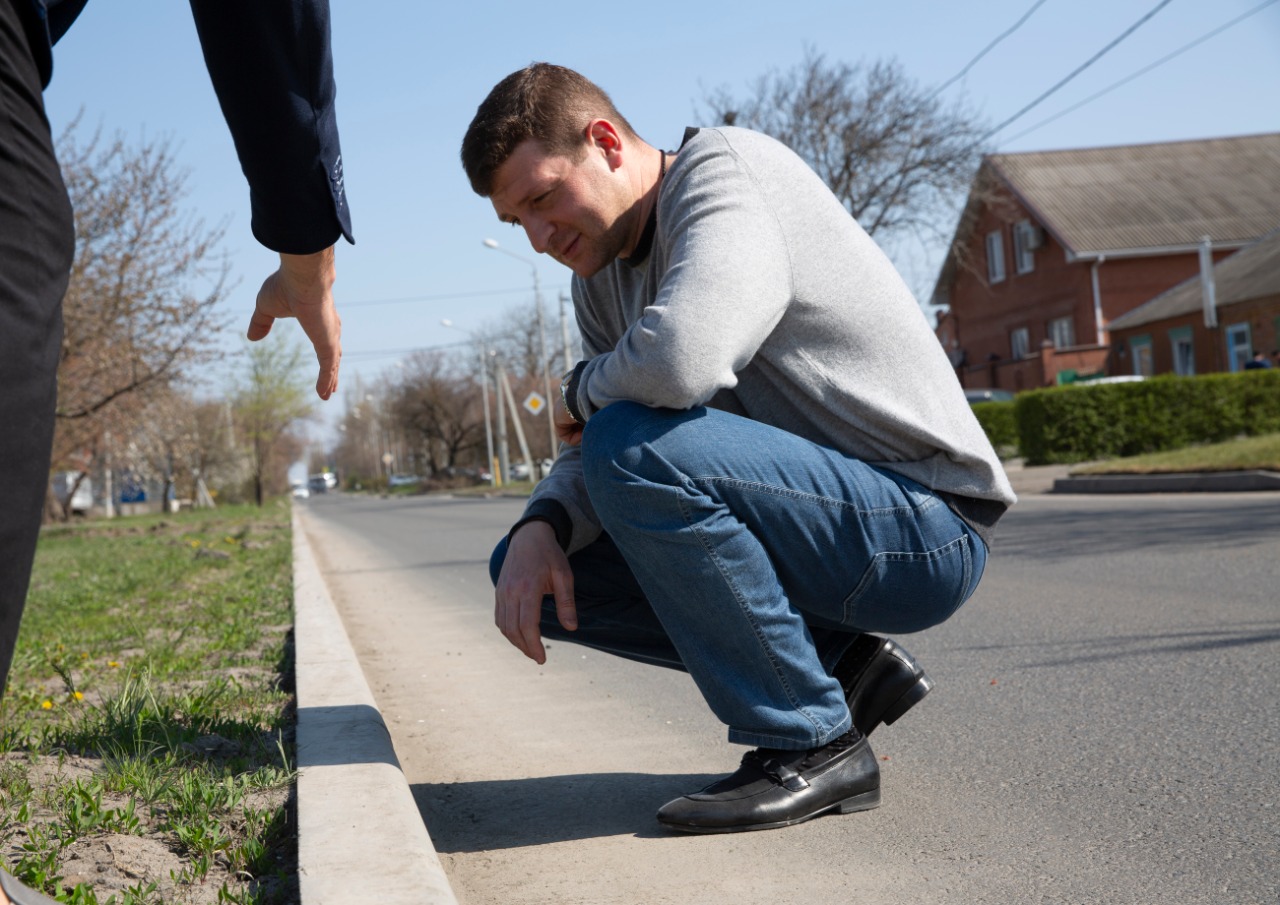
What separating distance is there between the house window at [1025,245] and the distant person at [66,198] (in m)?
34.4

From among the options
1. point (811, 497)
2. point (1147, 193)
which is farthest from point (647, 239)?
point (1147, 193)

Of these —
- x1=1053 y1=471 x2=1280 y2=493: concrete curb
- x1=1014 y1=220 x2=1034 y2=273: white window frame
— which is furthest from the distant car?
x1=1053 y1=471 x2=1280 y2=493: concrete curb

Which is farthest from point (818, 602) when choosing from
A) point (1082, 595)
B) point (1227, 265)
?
point (1227, 265)

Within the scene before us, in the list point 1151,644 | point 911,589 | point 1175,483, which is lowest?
point 1151,644

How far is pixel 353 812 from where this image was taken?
2303 millimetres

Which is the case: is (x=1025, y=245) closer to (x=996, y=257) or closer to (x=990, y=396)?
(x=996, y=257)

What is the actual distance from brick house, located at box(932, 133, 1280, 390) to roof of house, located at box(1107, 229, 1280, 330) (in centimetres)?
107

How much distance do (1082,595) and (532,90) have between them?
4443 mm

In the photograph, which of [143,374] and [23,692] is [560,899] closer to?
[23,692]

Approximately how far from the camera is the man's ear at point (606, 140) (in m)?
2.62

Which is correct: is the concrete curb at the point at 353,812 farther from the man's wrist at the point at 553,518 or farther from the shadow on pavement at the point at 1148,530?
the shadow on pavement at the point at 1148,530

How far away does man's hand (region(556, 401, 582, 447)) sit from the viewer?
2781 millimetres

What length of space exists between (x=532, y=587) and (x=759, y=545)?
0.54 meters

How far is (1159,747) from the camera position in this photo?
302 centimetres
